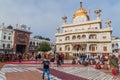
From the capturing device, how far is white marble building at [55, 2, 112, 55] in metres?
49.8

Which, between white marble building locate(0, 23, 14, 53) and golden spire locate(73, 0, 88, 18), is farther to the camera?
golden spire locate(73, 0, 88, 18)

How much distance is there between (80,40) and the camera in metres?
51.1

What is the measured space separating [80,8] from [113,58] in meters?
48.8

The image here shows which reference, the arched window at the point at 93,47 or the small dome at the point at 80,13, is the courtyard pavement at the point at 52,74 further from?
the small dome at the point at 80,13

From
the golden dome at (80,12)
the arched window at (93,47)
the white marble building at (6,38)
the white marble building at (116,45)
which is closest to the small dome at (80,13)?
the golden dome at (80,12)

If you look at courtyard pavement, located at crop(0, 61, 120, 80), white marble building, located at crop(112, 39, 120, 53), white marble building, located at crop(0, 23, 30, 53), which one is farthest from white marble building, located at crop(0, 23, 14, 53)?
white marble building, located at crop(112, 39, 120, 53)

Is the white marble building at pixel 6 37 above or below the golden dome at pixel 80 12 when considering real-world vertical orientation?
below

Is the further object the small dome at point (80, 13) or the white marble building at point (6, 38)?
the small dome at point (80, 13)

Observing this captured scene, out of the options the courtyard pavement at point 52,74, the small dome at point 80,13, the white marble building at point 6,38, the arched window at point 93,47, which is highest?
the small dome at point 80,13

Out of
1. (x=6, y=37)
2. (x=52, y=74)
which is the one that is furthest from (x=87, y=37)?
(x=52, y=74)

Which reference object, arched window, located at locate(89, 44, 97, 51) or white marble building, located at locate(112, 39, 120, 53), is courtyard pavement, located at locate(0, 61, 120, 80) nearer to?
arched window, located at locate(89, 44, 97, 51)

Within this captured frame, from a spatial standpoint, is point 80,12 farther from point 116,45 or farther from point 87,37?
point 116,45

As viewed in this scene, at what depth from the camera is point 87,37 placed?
50.5m

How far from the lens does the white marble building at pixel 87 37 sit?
163 feet
